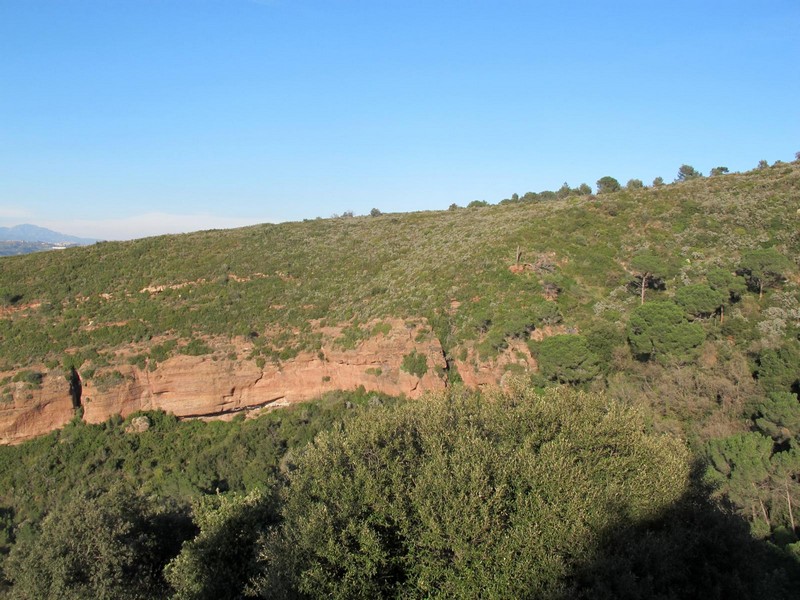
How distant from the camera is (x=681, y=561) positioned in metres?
10.2

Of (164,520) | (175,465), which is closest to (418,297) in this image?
(175,465)

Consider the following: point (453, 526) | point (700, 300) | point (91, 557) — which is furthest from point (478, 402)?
point (700, 300)

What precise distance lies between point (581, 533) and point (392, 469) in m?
4.07

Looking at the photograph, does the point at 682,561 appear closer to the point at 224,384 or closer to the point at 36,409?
the point at 224,384

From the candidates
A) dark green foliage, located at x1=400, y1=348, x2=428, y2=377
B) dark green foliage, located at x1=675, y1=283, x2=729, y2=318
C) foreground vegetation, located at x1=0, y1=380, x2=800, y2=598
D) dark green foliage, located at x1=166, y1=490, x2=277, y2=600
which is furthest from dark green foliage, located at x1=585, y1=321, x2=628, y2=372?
dark green foliage, located at x1=166, y1=490, x2=277, y2=600

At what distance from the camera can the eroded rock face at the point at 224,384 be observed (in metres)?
25.6

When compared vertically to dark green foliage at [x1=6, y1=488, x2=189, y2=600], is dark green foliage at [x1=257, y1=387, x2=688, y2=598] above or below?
above

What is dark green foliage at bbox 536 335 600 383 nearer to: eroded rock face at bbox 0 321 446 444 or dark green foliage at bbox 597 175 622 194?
eroded rock face at bbox 0 321 446 444

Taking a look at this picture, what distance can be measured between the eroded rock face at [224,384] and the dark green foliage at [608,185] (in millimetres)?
33120

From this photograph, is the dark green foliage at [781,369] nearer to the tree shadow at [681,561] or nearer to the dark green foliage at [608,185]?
the tree shadow at [681,561]

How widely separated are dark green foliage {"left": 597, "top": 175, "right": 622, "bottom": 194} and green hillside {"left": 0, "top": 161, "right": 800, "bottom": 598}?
811 centimetres

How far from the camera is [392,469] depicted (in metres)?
11.5

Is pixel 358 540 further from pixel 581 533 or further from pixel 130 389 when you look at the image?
pixel 130 389

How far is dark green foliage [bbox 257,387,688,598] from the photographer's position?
32.0ft
